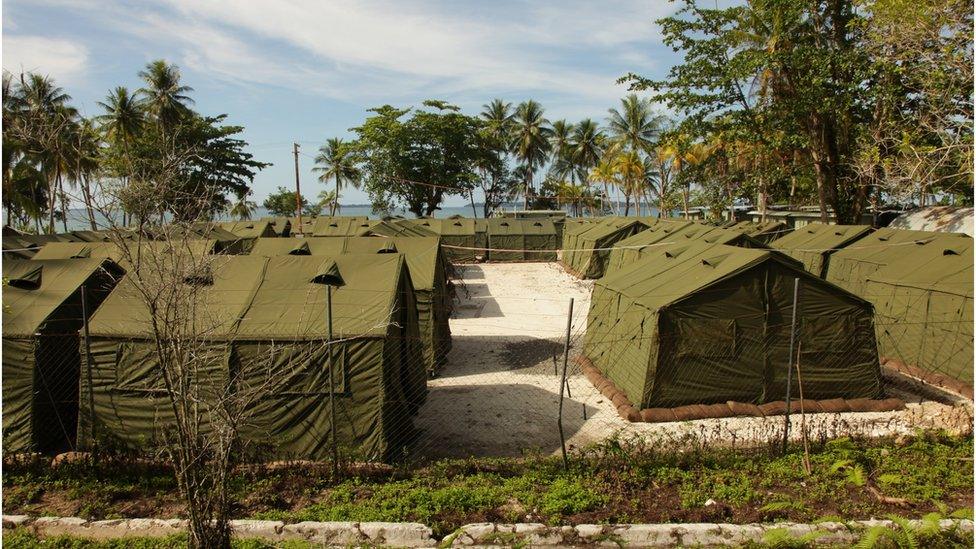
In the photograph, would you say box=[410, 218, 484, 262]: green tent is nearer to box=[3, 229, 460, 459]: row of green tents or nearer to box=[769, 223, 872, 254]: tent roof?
box=[769, 223, 872, 254]: tent roof

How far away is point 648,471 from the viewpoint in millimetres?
7523

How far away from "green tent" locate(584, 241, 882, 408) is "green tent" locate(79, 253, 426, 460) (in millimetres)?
4375

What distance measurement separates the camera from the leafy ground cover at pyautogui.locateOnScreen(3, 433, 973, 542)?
21.5ft

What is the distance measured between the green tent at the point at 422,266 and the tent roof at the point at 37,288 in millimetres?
4821

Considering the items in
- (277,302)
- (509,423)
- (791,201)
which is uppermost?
(791,201)

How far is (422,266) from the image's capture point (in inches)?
600

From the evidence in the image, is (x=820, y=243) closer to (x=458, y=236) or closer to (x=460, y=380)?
(x=460, y=380)

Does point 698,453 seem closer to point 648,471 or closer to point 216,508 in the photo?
point 648,471

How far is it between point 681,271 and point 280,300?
25.2 feet

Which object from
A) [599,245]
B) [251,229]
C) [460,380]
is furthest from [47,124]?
[251,229]

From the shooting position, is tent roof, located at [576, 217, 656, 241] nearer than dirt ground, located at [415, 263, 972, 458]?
No

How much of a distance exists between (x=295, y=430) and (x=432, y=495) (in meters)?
2.41

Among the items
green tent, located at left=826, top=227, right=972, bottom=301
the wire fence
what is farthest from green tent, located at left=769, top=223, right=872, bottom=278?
the wire fence

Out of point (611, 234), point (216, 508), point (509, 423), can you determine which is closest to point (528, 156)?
point (611, 234)
